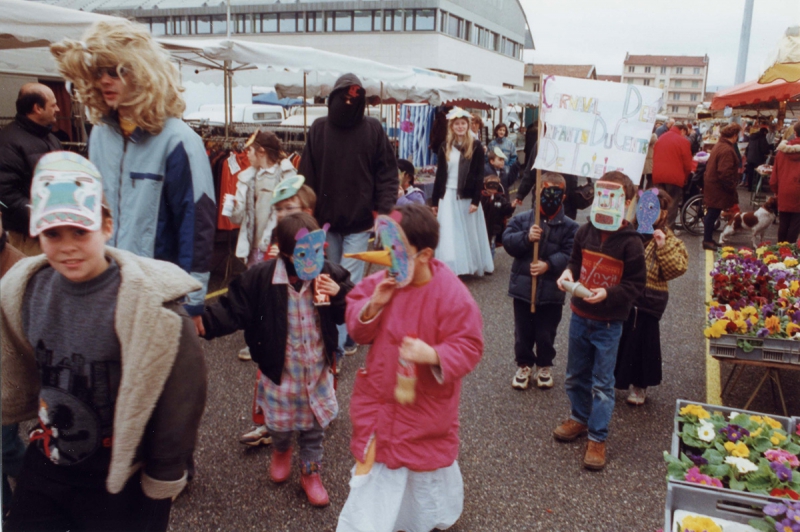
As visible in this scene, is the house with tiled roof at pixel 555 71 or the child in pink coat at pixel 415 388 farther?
the house with tiled roof at pixel 555 71

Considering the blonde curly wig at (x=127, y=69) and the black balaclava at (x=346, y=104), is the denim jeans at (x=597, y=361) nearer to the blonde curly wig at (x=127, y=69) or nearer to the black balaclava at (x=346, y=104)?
the black balaclava at (x=346, y=104)

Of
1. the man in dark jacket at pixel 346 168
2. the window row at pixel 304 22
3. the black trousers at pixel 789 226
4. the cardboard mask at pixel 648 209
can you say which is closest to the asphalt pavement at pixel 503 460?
the man in dark jacket at pixel 346 168

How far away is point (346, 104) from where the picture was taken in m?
4.52

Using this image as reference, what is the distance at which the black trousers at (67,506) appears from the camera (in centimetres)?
188

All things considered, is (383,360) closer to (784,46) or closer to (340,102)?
(340,102)

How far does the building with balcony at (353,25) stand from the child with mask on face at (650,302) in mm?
34769

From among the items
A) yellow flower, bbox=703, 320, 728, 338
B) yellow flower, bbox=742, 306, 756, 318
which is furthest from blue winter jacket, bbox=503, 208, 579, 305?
yellow flower, bbox=742, 306, 756, 318

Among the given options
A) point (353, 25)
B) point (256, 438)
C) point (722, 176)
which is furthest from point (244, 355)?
point (353, 25)

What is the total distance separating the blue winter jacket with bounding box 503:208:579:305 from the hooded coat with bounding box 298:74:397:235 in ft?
3.19

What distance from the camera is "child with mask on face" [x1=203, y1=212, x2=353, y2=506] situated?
298 centimetres

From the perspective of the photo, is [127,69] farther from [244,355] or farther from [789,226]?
[789,226]

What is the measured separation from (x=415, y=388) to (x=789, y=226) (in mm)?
8189

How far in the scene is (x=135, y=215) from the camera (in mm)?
2672

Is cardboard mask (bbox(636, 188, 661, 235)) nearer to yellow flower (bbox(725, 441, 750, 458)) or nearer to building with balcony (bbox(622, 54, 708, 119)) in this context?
yellow flower (bbox(725, 441, 750, 458))
